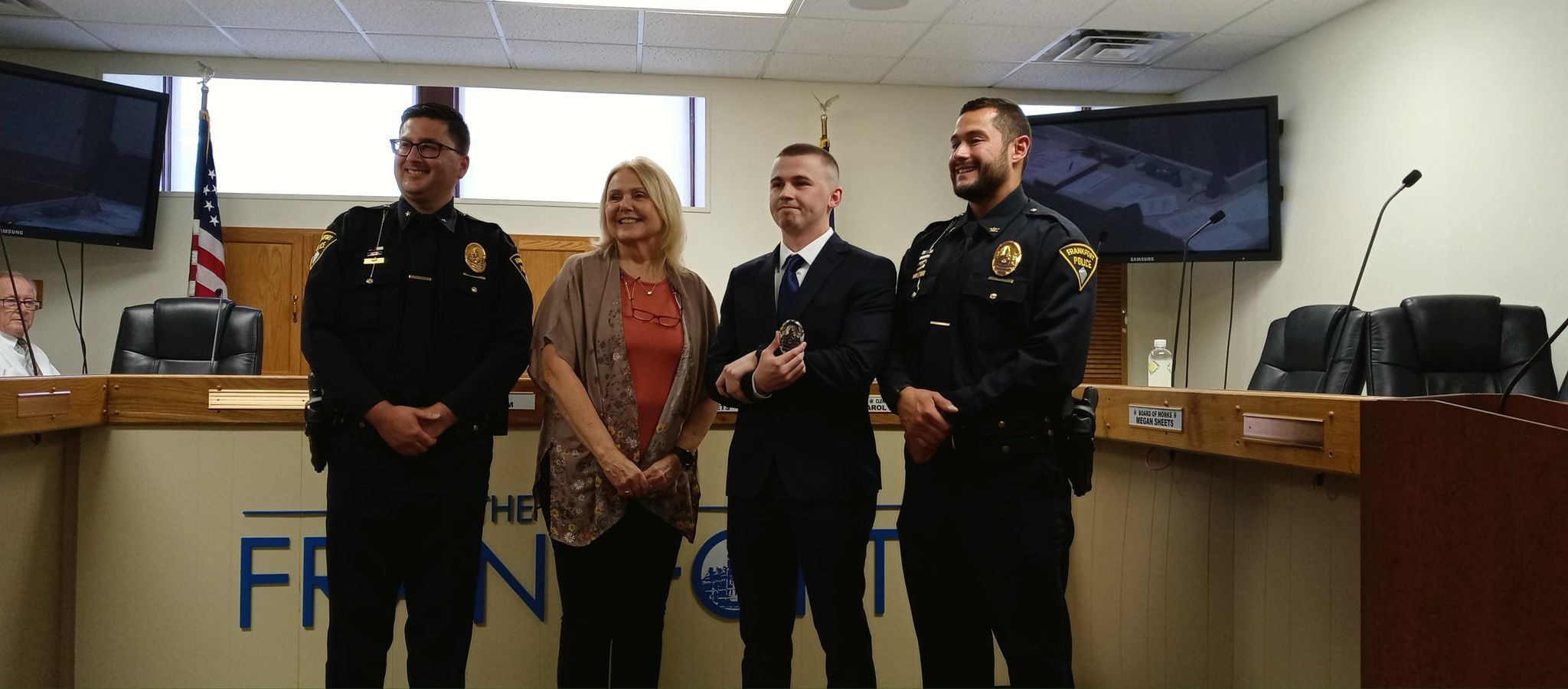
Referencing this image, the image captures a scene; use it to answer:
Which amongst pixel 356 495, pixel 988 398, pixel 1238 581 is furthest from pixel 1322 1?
pixel 356 495

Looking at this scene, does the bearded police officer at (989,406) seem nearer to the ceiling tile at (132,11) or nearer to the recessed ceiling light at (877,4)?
the recessed ceiling light at (877,4)

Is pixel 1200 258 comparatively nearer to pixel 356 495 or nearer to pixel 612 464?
pixel 612 464

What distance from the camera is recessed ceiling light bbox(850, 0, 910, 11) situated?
4.86 meters

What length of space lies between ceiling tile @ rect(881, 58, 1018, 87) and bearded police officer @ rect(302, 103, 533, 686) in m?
4.45

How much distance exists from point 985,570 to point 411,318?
118cm

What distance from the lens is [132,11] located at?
505 cm

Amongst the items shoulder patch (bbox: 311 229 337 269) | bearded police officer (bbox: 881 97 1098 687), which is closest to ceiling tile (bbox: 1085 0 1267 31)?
bearded police officer (bbox: 881 97 1098 687)

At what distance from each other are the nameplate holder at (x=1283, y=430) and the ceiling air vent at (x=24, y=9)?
19.6 ft

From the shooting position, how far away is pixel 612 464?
1881 mm

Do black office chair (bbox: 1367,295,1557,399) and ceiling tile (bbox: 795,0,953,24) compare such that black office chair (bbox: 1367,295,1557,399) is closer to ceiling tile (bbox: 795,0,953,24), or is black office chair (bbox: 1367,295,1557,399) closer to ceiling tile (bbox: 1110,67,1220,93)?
ceiling tile (bbox: 795,0,953,24)

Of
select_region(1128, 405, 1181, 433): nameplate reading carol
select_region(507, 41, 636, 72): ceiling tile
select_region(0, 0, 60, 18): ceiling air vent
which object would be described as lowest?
select_region(1128, 405, 1181, 433): nameplate reading carol

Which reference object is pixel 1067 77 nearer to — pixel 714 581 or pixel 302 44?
pixel 302 44

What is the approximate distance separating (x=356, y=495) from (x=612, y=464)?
0.47 metres

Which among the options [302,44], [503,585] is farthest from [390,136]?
[503,585]
